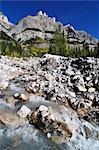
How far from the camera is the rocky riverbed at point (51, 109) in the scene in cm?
1728

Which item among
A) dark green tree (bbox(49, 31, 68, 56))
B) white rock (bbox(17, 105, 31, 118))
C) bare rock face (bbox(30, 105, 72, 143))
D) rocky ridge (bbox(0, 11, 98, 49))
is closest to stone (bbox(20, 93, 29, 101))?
white rock (bbox(17, 105, 31, 118))

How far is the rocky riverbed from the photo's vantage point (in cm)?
1728

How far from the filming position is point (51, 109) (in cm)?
2014

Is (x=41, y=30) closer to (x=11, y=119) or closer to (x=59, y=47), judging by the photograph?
(x=59, y=47)

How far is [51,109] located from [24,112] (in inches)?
70.0

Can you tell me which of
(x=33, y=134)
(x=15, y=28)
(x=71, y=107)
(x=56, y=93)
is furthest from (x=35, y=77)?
(x=15, y=28)

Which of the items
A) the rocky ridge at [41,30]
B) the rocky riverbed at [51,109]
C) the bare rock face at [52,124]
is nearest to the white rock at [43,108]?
the rocky riverbed at [51,109]

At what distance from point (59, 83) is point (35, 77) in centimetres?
281

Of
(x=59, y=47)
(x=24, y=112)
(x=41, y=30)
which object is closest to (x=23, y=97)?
(x=24, y=112)

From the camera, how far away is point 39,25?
15075 cm

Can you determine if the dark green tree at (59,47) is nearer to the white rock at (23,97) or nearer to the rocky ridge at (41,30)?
the white rock at (23,97)

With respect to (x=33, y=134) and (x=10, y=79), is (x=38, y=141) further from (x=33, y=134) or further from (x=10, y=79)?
(x=10, y=79)

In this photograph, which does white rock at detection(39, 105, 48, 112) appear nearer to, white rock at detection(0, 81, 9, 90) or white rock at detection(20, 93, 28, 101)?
white rock at detection(20, 93, 28, 101)

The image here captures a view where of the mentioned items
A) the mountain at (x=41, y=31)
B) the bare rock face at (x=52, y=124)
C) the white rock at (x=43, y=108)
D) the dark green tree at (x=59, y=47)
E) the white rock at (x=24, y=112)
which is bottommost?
the bare rock face at (x=52, y=124)
